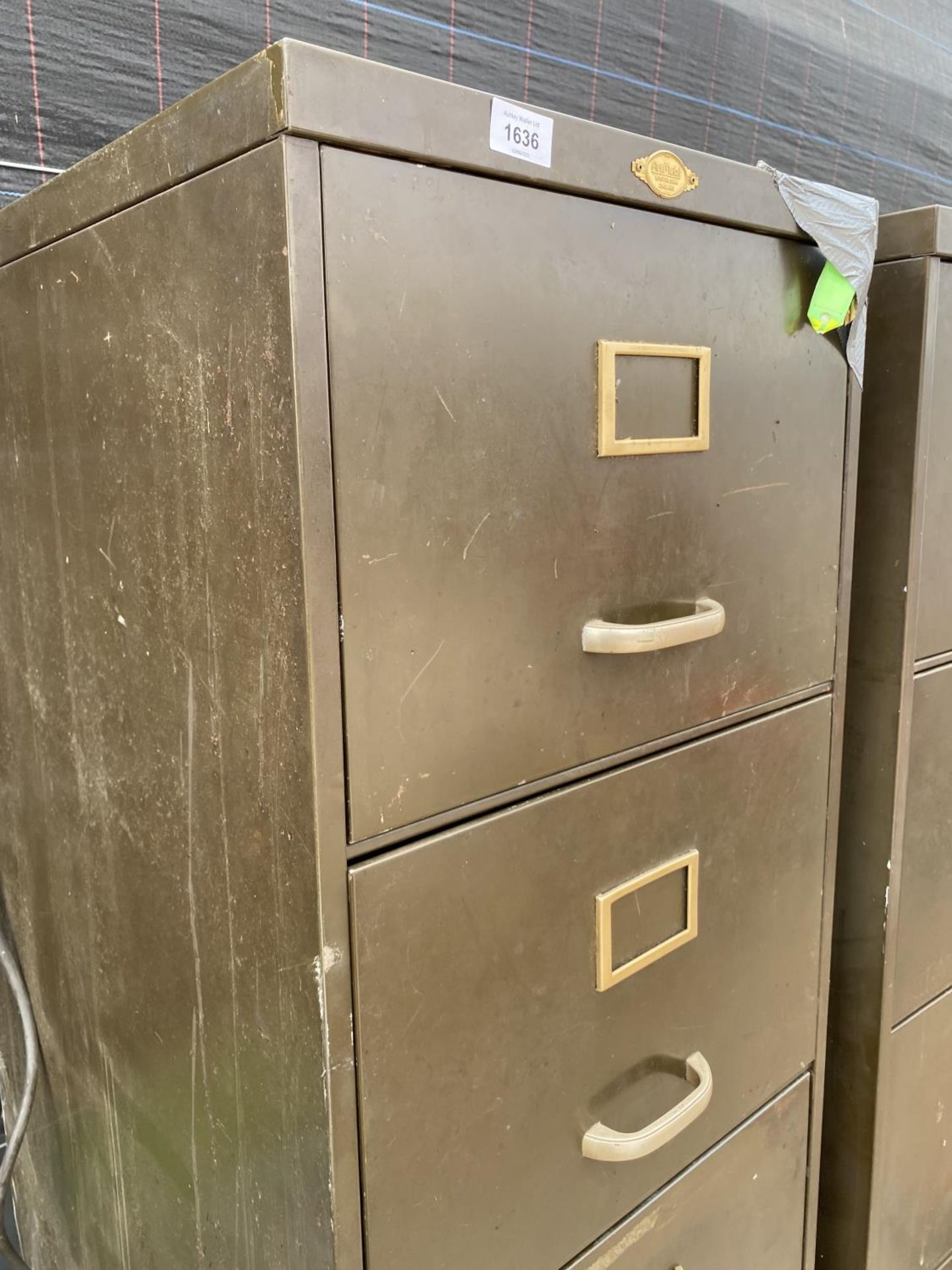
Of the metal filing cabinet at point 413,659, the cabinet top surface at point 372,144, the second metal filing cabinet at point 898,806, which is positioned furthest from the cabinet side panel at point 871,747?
the cabinet top surface at point 372,144

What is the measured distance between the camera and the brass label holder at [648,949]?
2.33ft

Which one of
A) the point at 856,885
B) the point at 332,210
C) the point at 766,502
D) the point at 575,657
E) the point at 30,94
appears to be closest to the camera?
the point at 332,210

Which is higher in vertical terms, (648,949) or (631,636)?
(631,636)

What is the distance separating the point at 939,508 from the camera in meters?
0.97

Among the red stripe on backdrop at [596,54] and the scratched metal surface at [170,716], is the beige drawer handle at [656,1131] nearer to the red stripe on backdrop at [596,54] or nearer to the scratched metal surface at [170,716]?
the scratched metal surface at [170,716]

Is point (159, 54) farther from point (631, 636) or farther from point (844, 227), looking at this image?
point (631, 636)

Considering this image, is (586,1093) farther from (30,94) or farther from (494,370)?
(30,94)

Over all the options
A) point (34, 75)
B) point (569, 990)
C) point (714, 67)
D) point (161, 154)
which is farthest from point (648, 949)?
point (714, 67)

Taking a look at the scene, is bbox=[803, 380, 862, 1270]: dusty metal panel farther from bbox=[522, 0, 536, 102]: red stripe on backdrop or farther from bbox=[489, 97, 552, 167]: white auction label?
bbox=[522, 0, 536, 102]: red stripe on backdrop

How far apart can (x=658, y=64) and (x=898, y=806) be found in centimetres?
115

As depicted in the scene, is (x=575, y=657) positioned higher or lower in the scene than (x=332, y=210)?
lower

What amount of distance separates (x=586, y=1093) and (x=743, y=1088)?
24 centimetres

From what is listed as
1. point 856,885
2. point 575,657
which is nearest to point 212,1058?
point 575,657

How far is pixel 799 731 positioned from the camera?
0.88 metres
